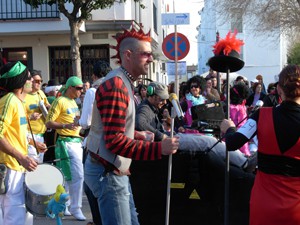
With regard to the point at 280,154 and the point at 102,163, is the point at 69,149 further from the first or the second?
the point at 280,154

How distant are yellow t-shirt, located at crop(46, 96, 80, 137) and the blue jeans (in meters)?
3.86

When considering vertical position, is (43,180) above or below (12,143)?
below

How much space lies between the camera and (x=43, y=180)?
496 centimetres

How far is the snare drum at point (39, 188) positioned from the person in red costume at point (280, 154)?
1858 millimetres

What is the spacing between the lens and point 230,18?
31.4 meters

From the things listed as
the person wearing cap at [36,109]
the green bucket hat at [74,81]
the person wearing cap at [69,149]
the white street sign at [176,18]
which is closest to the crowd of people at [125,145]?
the person wearing cap at [69,149]

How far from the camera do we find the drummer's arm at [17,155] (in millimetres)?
4492

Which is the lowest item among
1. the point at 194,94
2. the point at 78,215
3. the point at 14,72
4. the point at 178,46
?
the point at 78,215

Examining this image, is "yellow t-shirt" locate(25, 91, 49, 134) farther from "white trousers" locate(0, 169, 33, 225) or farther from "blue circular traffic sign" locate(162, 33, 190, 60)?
"blue circular traffic sign" locate(162, 33, 190, 60)

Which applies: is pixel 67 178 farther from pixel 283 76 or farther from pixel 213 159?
pixel 283 76

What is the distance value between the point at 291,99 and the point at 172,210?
2.35 metres

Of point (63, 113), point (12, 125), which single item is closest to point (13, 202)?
point (12, 125)

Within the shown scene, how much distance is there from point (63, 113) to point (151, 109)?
1420mm

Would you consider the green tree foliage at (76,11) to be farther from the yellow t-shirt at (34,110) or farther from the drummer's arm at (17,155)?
the drummer's arm at (17,155)
